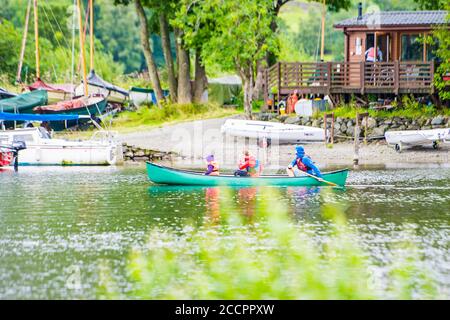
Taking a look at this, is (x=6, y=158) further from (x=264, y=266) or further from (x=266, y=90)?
(x=264, y=266)

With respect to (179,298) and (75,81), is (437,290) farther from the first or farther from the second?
(75,81)

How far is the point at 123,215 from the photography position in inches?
1251

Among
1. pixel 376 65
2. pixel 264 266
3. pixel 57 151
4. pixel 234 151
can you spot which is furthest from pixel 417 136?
pixel 264 266

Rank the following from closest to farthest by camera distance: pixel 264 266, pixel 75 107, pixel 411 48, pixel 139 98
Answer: pixel 264 266 → pixel 411 48 → pixel 75 107 → pixel 139 98

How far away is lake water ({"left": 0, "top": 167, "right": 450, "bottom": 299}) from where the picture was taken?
23.5 m

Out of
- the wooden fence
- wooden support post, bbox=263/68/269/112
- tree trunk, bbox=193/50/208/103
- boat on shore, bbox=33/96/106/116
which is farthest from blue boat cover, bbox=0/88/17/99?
the wooden fence

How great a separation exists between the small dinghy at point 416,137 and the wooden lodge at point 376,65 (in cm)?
295

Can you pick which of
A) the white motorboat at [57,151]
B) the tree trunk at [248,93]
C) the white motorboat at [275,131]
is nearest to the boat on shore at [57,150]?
the white motorboat at [57,151]

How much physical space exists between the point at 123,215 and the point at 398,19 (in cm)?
2585

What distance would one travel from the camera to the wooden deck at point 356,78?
5188 centimetres

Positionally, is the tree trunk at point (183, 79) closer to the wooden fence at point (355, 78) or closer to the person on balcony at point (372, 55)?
the wooden fence at point (355, 78)

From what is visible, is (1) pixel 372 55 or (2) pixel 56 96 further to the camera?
(2) pixel 56 96

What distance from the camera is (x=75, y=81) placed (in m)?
70.9

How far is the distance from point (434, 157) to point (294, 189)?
13089mm
